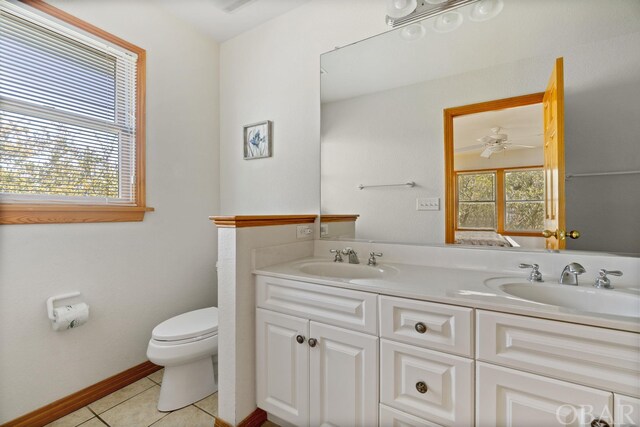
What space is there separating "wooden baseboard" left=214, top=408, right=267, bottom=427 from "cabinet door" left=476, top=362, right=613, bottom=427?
1.05 metres

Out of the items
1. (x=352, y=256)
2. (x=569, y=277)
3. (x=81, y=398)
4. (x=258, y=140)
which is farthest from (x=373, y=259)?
(x=81, y=398)

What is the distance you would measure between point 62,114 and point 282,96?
1.32 m

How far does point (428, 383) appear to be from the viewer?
1010 millimetres

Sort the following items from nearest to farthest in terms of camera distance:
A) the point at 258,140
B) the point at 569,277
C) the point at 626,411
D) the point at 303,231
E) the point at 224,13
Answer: the point at 626,411 < the point at 569,277 < the point at 303,231 < the point at 224,13 < the point at 258,140

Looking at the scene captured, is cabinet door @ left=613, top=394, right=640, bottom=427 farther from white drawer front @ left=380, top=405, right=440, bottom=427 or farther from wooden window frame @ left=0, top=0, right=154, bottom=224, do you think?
wooden window frame @ left=0, top=0, right=154, bottom=224

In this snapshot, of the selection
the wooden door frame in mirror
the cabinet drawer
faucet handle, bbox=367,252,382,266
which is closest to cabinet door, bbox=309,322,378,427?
the cabinet drawer

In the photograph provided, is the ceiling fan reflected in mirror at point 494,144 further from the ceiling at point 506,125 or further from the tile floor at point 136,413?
the tile floor at point 136,413

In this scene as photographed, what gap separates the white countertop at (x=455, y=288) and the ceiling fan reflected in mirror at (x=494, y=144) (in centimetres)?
60

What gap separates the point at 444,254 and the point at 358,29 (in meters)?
1.49

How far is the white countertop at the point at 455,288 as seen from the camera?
2.63 ft

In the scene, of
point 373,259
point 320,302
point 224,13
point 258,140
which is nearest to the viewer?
point 320,302

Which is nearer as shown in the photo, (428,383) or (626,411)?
(626,411)

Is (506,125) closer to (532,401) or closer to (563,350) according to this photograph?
(563,350)

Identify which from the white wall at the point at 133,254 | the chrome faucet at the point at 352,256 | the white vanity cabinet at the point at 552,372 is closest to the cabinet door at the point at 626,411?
the white vanity cabinet at the point at 552,372
